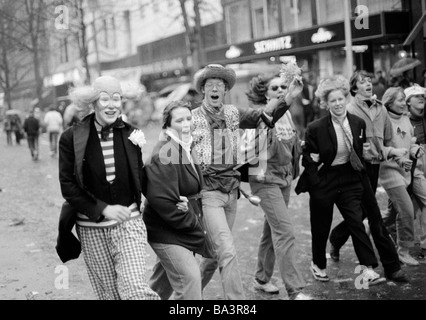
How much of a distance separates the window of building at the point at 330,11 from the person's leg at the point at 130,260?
55.4ft

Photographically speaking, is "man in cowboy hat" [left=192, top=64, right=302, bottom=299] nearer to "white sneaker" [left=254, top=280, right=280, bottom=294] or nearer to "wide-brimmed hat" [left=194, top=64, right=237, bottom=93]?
"wide-brimmed hat" [left=194, top=64, right=237, bottom=93]

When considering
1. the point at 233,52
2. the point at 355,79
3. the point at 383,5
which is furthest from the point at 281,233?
the point at 233,52

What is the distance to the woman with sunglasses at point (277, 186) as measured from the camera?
5.74m

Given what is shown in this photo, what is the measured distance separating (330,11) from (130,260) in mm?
18066

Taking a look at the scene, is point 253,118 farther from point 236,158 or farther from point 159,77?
point 159,77

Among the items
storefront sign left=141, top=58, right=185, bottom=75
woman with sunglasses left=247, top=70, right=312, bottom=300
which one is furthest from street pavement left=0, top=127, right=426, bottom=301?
storefront sign left=141, top=58, right=185, bottom=75

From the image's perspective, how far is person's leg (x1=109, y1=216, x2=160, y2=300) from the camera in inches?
166

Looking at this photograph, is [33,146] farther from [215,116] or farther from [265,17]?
[215,116]

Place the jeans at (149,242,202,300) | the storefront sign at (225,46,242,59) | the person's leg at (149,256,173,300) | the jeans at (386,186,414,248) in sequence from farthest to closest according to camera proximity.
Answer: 1. the storefront sign at (225,46,242,59)
2. the jeans at (386,186,414,248)
3. the person's leg at (149,256,173,300)
4. the jeans at (149,242,202,300)

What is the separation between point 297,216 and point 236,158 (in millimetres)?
4350

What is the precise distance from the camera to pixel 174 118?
482 centimetres

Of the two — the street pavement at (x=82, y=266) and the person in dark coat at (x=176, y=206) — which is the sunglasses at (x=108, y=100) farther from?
the street pavement at (x=82, y=266)

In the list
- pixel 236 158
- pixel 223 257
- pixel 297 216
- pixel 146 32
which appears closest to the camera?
pixel 223 257
